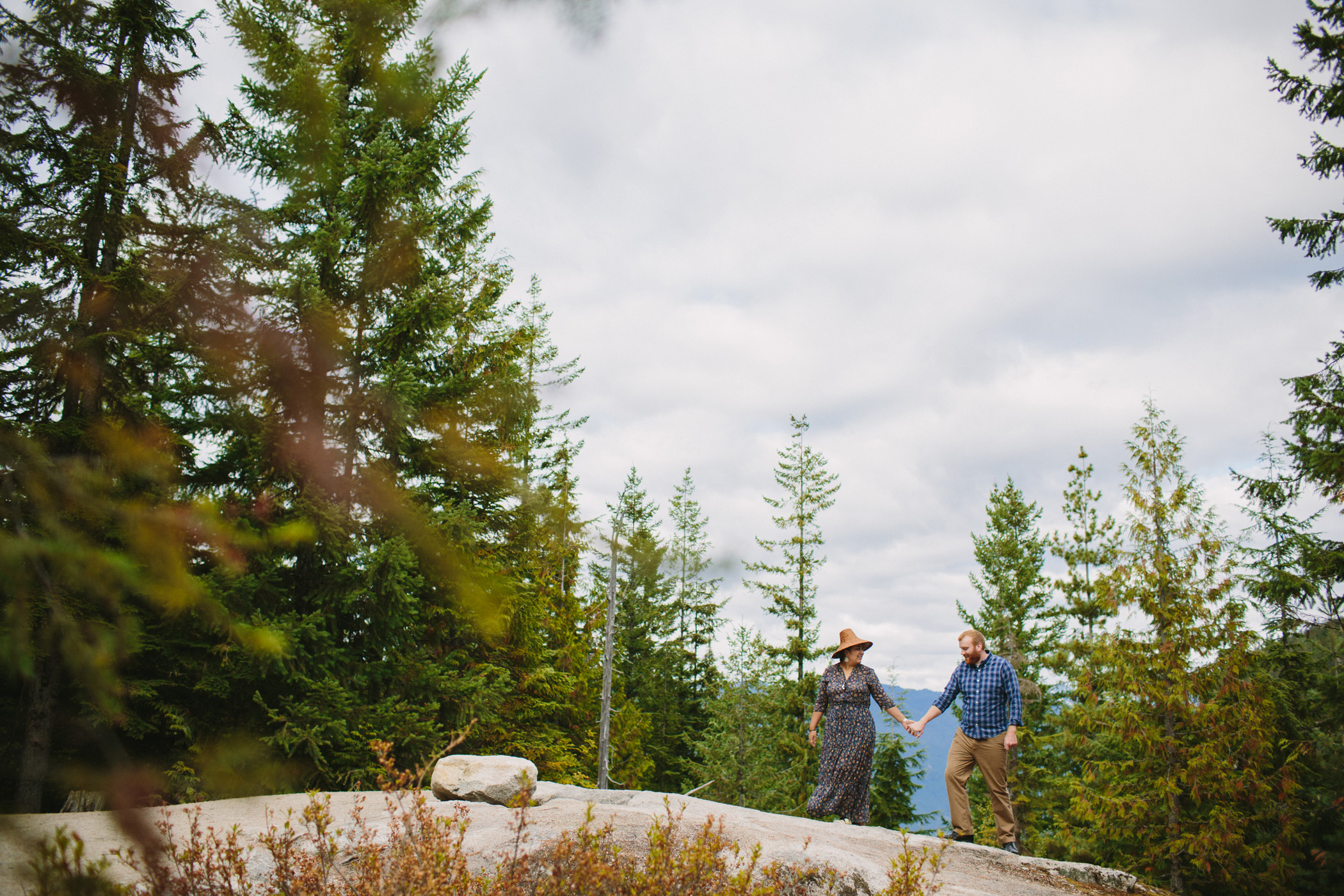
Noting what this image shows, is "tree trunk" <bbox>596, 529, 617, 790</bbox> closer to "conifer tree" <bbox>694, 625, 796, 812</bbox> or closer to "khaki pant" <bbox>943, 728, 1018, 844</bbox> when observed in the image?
"conifer tree" <bbox>694, 625, 796, 812</bbox>

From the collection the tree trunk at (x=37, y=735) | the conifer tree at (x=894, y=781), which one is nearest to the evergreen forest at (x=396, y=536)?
the tree trunk at (x=37, y=735)

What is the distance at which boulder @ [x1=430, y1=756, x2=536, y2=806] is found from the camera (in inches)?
295

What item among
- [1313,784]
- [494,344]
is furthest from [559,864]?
[1313,784]

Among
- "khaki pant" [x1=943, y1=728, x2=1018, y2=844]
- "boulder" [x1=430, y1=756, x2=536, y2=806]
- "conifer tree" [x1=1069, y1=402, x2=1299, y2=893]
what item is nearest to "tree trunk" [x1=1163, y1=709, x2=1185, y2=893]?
"conifer tree" [x1=1069, y1=402, x2=1299, y2=893]

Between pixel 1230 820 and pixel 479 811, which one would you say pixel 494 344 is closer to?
pixel 479 811

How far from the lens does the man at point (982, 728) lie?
6707 mm

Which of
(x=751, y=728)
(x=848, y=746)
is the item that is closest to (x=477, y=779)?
(x=848, y=746)

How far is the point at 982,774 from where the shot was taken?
6898 mm

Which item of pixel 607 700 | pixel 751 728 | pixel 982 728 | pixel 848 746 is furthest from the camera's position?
pixel 751 728

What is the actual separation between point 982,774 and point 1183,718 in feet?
19.1

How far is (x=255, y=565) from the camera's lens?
9.31 meters

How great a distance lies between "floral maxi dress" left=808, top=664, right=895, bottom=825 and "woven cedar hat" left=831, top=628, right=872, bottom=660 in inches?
9.8

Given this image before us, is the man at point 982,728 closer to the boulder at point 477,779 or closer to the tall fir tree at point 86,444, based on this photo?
the boulder at point 477,779

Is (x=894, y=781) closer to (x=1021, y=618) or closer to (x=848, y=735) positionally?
(x=1021, y=618)
